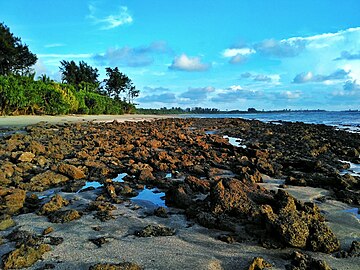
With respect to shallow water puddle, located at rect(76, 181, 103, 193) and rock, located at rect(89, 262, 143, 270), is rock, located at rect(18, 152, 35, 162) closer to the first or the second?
shallow water puddle, located at rect(76, 181, 103, 193)

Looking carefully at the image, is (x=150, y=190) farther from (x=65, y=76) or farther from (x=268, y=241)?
(x=65, y=76)

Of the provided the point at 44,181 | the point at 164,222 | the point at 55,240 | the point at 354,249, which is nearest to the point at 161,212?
the point at 164,222

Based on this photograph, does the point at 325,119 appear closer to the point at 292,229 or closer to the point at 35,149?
the point at 35,149

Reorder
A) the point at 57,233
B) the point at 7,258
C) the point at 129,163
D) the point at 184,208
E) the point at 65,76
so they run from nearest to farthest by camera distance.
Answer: the point at 7,258, the point at 57,233, the point at 184,208, the point at 129,163, the point at 65,76

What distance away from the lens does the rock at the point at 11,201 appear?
4500 millimetres

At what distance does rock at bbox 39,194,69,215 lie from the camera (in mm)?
4426

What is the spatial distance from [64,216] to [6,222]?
678mm

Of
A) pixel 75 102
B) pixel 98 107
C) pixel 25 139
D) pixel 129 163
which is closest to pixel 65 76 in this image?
pixel 98 107

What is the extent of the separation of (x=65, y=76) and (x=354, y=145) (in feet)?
186

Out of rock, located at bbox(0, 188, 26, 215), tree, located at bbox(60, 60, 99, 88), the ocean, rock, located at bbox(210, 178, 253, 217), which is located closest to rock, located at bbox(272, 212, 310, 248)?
rock, located at bbox(210, 178, 253, 217)

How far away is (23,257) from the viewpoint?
3008 mm

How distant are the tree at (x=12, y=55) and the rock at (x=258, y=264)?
4091 centimetres

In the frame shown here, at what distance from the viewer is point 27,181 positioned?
596 centimetres

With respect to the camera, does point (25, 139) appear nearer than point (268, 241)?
No
